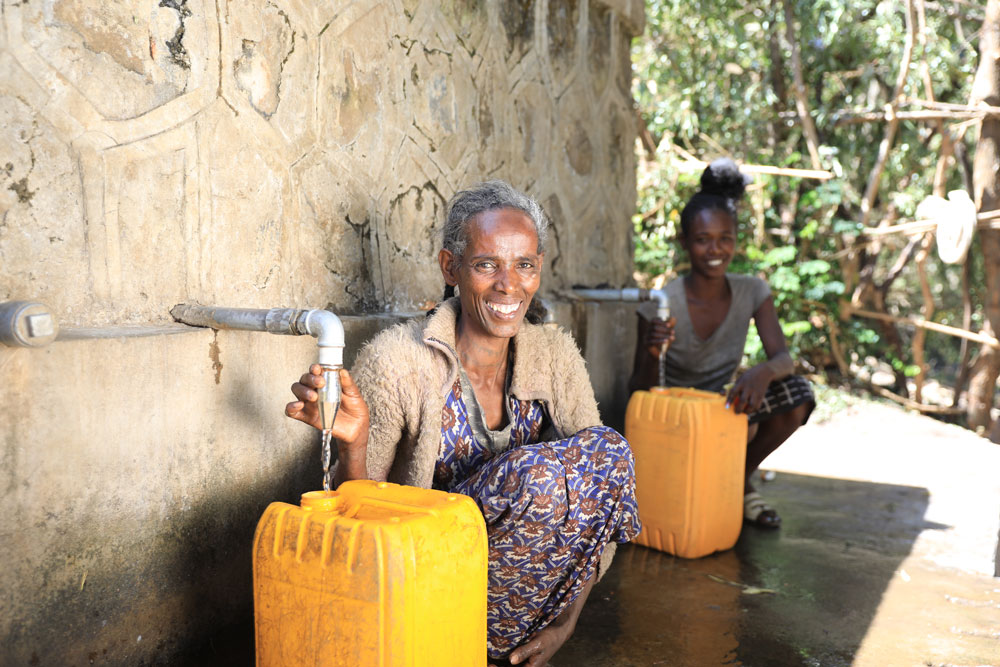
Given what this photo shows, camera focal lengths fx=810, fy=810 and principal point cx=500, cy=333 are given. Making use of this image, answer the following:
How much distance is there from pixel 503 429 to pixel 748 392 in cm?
119

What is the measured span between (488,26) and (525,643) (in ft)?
6.93

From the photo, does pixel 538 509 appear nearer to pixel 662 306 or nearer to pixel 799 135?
pixel 662 306

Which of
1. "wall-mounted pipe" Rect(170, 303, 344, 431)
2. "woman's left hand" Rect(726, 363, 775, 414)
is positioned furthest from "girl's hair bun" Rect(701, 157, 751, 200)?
"wall-mounted pipe" Rect(170, 303, 344, 431)

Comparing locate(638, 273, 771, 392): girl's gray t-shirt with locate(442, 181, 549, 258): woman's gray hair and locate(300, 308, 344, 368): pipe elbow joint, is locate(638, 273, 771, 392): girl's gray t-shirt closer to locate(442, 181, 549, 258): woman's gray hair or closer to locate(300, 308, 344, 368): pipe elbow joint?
locate(442, 181, 549, 258): woman's gray hair

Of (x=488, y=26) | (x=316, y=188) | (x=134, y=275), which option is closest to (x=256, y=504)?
(x=134, y=275)

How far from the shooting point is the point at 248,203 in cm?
199

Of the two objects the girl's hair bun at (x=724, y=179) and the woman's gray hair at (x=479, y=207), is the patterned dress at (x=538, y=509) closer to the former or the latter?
the woman's gray hair at (x=479, y=207)

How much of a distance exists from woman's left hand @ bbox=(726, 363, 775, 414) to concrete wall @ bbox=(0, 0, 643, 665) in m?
1.18

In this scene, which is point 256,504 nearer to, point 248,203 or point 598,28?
point 248,203

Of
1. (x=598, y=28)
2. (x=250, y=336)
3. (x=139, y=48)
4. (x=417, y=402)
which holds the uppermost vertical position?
(x=598, y=28)

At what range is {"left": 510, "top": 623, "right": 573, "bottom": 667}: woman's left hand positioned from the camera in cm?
197

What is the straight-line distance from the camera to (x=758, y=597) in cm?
259

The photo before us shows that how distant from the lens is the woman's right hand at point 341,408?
1.60 m

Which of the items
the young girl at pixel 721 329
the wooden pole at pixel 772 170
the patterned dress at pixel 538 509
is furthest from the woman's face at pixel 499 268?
the wooden pole at pixel 772 170
